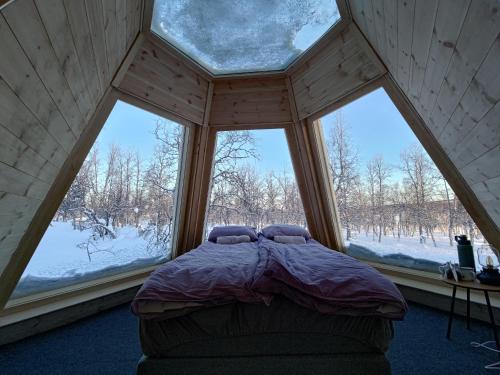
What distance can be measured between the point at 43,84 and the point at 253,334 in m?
1.54

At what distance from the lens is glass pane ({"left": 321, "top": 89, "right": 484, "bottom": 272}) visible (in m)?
2.28

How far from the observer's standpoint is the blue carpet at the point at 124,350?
143 centimetres

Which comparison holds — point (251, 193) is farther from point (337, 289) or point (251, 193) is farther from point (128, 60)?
point (337, 289)

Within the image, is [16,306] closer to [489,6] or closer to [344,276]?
[344,276]

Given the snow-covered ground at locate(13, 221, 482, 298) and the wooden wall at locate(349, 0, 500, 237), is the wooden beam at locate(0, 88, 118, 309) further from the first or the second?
the wooden wall at locate(349, 0, 500, 237)

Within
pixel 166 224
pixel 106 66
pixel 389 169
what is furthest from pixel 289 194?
pixel 106 66

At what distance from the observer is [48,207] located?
180cm

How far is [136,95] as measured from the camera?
88.0 inches

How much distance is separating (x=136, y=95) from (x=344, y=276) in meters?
2.37

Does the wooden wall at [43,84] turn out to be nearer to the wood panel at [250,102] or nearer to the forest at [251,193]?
the forest at [251,193]

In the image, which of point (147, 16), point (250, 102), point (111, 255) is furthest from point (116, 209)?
point (250, 102)

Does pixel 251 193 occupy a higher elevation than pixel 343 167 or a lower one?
lower

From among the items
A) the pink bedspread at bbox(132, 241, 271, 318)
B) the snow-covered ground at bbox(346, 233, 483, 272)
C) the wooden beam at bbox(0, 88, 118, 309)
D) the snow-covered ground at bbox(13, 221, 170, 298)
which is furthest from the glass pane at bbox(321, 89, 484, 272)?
the snow-covered ground at bbox(13, 221, 170, 298)

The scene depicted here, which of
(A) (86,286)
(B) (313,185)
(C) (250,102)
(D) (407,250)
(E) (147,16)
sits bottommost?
(A) (86,286)
